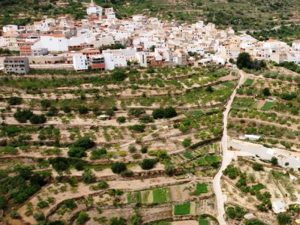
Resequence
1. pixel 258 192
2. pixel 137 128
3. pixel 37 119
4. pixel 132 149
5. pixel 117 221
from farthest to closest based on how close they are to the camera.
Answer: pixel 37 119 → pixel 137 128 → pixel 132 149 → pixel 258 192 → pixel 117 221

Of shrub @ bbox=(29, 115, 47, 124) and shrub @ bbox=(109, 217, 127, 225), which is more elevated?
shrub @ bbox=(29, 115, 47, 124)

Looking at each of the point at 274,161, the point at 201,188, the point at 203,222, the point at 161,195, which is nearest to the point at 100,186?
the point at 161,195

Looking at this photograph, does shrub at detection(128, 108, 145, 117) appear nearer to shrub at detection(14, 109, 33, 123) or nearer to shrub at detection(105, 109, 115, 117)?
shrub at detection(105, 109, 115, 117)

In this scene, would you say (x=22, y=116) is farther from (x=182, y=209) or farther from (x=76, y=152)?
(x=182, y=209)

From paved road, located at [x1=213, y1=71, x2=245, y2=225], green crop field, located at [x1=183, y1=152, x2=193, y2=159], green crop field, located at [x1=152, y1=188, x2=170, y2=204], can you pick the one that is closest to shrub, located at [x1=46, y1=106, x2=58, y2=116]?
green crop field, located at [x1=183, y1=152, x2=193, y2=159]

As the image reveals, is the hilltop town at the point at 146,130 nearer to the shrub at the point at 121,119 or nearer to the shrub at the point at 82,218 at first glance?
the shrub at the point at 82,218

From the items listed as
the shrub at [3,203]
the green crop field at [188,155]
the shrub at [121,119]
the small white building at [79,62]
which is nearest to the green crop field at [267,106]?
the green crop field at [188,155]
